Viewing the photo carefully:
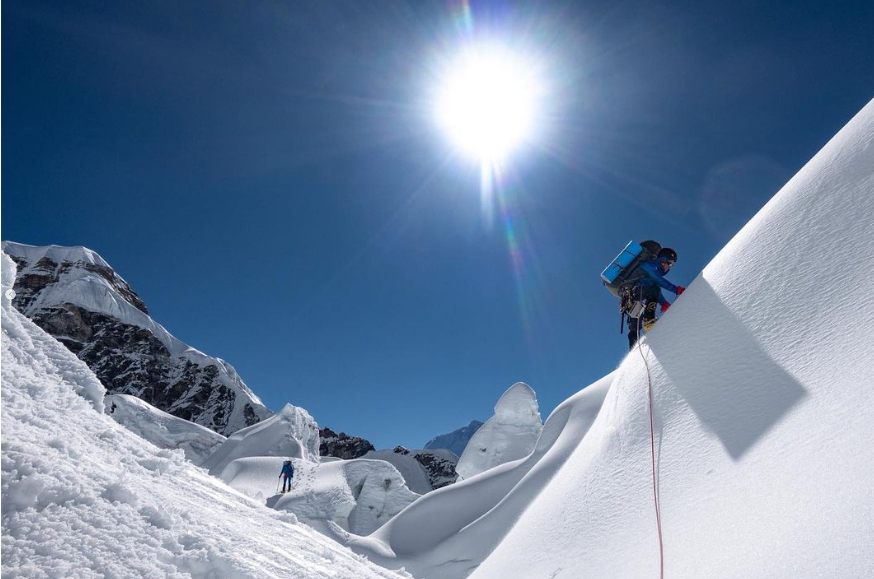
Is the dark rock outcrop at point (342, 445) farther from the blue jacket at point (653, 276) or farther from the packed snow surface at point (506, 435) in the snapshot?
the blue jacket at point (653, 276)

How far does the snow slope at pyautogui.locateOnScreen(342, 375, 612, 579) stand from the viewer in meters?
11.6

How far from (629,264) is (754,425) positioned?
479 cm

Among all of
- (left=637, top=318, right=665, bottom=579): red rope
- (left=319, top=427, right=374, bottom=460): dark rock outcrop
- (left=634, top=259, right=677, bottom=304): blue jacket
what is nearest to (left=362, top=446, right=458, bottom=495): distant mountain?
(left=319, top=427, right=374, bottom=460): dark rock outcrop

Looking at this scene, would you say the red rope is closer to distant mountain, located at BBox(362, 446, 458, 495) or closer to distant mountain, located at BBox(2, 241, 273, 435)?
distant mountain, located at BBox(362, 446, 458, 495)

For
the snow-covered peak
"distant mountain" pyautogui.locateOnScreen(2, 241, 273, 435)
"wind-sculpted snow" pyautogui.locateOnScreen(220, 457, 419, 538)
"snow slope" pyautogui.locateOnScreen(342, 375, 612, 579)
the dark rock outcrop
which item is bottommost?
"snow slope" pyautogui.locateOnScreen(342, 375, 612, 579)

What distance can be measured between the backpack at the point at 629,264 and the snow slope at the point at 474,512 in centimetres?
464

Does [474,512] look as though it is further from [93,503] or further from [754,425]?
[93,503]

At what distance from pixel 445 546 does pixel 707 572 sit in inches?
491

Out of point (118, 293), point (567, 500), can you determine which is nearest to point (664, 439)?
point (567, 500)

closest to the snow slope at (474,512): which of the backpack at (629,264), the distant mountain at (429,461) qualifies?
the backpack at (629,264)

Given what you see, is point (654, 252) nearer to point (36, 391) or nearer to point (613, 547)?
point (613, 547)

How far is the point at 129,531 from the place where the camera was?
2.68 meters

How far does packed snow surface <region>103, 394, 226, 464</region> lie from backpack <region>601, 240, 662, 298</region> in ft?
148

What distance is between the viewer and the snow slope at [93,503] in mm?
2229
